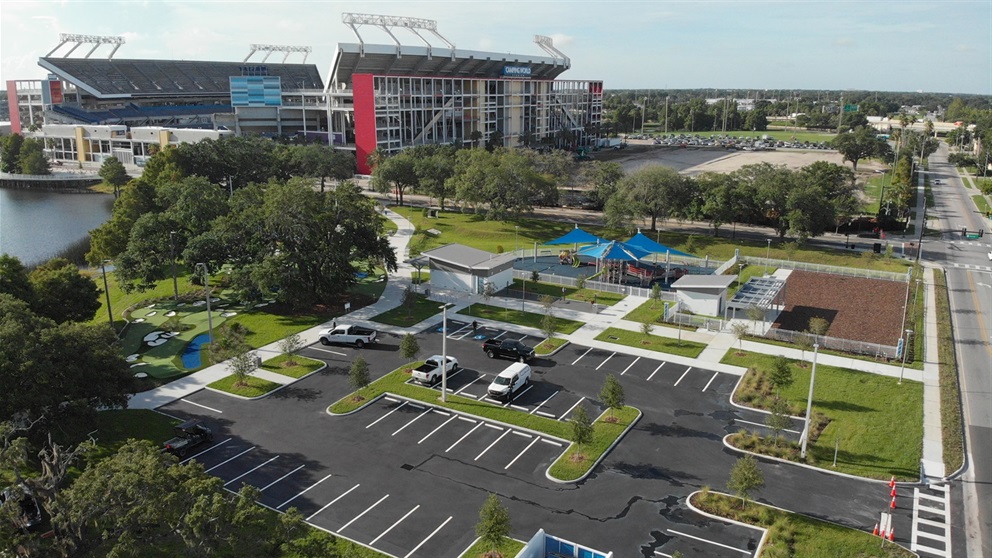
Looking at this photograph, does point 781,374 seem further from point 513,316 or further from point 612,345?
point 513,316

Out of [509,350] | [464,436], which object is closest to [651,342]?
[509,350]

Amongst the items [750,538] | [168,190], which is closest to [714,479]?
[750,538]

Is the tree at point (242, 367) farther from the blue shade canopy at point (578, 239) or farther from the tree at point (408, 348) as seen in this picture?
the blue shade canopy at point (578, 239)

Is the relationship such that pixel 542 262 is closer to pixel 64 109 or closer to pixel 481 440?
pixel 481 440

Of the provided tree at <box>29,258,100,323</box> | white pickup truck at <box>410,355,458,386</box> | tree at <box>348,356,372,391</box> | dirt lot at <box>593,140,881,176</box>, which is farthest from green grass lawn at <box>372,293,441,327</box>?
dirt lot at <box>593,140,881,176</box>

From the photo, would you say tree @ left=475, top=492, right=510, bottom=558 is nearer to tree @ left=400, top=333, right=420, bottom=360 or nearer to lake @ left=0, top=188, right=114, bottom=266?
tree @ left=400, top=333, right=420, bottom=360
